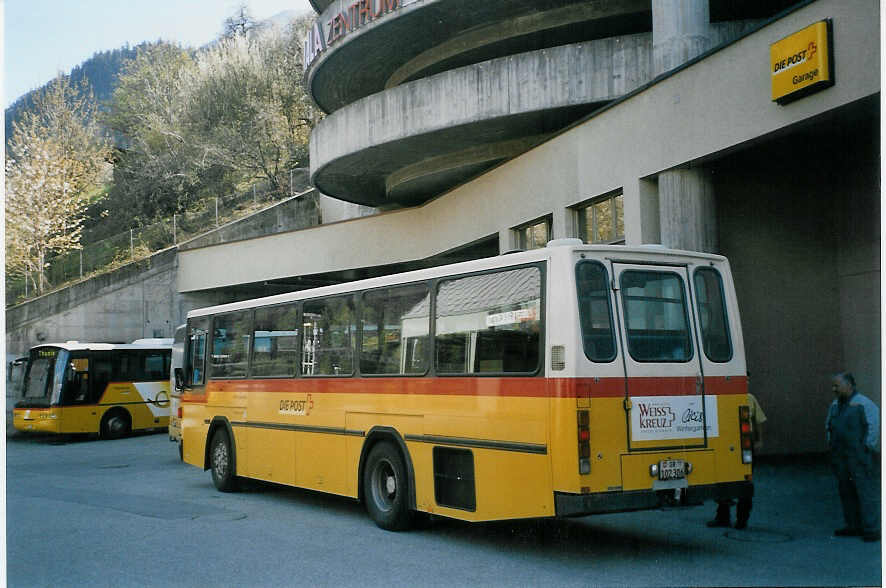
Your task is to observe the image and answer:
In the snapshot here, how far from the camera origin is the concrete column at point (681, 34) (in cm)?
1675

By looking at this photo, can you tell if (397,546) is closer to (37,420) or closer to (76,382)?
(76,382)

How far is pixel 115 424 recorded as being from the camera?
27391 millimetres

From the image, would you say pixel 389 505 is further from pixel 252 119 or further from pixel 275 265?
pixel 252 119

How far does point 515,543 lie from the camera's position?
10023 mm

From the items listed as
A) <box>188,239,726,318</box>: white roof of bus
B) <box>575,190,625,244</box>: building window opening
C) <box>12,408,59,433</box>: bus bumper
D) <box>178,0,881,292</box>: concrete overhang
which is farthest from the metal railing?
<box>188,239,726,318</box>: white roof of bus

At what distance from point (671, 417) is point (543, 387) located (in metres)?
1.22

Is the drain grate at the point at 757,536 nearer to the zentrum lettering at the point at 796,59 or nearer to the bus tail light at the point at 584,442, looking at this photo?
the bus tail light at the point at 584,442

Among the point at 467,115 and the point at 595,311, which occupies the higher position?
the point at 467,115

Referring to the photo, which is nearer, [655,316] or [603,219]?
[655,316]

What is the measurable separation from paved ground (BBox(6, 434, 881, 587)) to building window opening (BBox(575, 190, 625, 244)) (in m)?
5.19

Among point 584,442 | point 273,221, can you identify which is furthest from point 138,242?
point 584,442

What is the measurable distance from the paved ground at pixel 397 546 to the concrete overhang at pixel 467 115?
30.3 ft

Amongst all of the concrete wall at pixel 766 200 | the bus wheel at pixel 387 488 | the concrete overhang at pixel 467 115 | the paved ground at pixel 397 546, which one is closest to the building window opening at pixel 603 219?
the concrete wall at pixel 766 200

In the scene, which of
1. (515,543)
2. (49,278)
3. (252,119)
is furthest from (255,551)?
(252,119)
